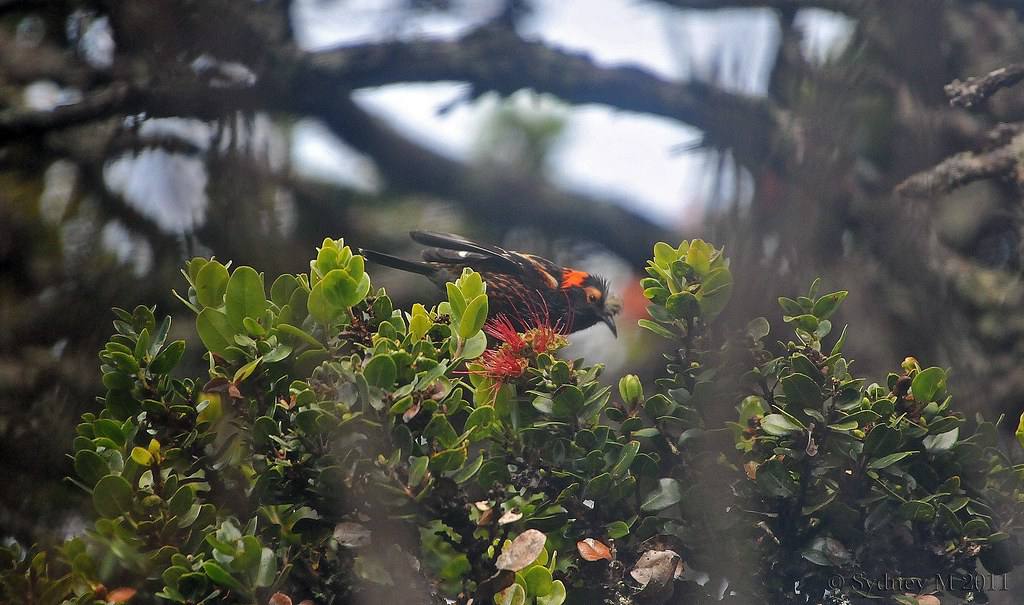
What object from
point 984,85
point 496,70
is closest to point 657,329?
point 984,85

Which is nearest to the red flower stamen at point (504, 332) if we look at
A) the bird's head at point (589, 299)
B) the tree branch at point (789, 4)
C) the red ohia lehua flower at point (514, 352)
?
the red ohia lehua flower at point (514, 352)

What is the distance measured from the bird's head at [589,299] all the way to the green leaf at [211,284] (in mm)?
328

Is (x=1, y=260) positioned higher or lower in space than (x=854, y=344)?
lower

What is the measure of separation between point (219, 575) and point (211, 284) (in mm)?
134

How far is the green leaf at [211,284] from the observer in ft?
1.12

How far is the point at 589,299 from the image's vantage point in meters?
0.67

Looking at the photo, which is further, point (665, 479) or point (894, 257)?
point (894, 257)

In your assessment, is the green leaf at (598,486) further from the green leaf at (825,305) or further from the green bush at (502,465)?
the green leaf at (825,305)

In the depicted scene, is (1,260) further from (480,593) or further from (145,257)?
(480,593)

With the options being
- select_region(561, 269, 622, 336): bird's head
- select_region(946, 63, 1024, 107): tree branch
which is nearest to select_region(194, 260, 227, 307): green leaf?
select_region(561, 269, 622, 336): bird's head

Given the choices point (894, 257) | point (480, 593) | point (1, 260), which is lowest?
point (1, 260)

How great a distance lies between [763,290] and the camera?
47 centimetres

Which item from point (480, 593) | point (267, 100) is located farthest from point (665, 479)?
point (267, 100)

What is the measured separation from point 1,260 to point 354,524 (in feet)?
3.07
